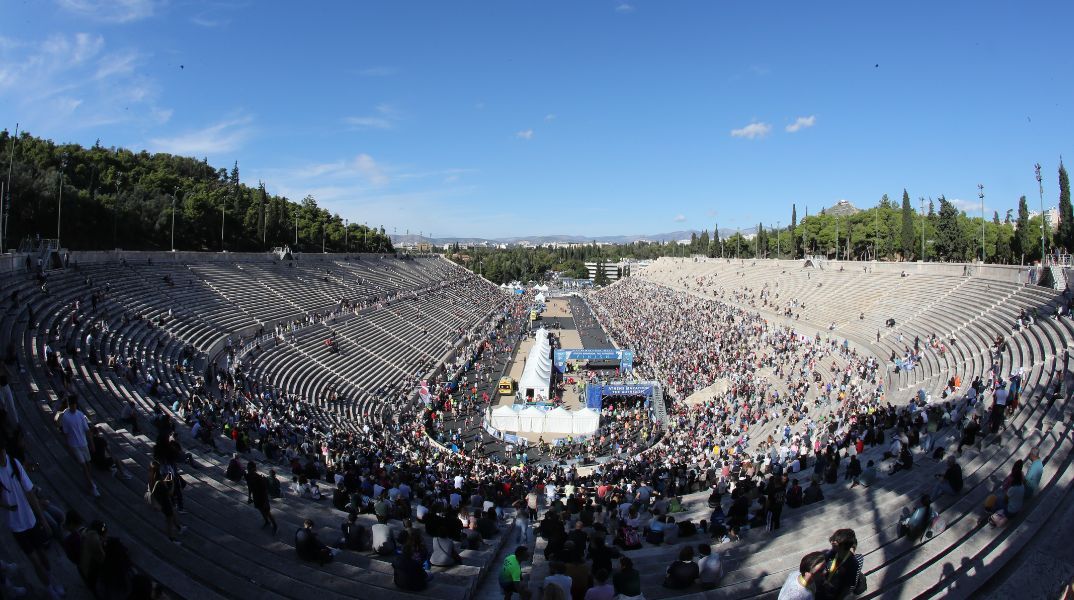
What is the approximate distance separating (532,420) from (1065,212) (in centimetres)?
3923

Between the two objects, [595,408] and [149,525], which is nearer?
[149,525]

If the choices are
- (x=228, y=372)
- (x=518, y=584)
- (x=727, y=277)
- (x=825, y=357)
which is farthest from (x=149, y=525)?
(x=727, y=277)

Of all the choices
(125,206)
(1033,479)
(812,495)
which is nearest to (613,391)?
(812,495)

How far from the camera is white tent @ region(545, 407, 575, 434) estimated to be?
2462 cm

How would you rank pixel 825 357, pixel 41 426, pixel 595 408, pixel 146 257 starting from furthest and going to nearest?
pixel 146 257 < pixel 825 357 < pixel 595 408 < pixel 41 426

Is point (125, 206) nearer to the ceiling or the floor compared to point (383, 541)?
nearer to the ceiling

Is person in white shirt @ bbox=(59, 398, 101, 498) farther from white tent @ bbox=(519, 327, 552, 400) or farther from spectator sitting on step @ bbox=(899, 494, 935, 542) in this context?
white tent @ bbox=(519, 327, 552, 400)

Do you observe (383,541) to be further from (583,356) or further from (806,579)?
(583,356)

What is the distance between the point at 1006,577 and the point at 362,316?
36024mm

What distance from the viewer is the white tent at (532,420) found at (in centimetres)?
2466

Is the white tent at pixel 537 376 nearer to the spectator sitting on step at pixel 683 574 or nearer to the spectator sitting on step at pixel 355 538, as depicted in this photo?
the spectator sitting on step at pixel 355 538

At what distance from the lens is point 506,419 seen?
81.9ft

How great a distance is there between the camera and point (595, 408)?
27062 mm

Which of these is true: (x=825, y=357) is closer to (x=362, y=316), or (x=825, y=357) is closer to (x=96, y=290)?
(x=362, y=316)
